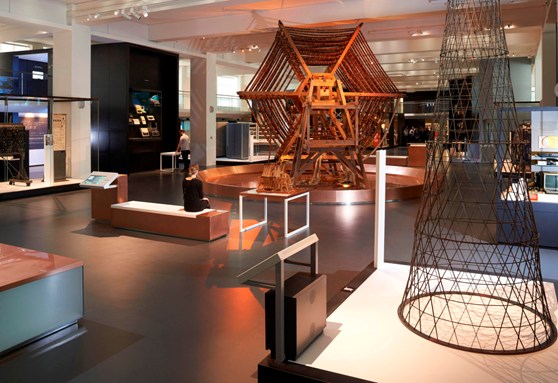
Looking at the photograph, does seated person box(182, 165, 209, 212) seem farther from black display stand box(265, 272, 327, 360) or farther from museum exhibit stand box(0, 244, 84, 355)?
black display stand box(265, 272, 327, 360)

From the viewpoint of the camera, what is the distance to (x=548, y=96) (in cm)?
1330

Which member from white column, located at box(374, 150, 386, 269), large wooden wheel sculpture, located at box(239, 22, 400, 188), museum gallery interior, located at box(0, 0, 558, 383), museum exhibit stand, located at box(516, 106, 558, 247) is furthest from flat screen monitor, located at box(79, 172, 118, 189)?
museum exhibit stand, located at box(516, 106, 558, 247)

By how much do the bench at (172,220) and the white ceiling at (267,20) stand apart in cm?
586

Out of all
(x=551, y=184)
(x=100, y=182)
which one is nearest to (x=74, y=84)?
(x=100, y=182)

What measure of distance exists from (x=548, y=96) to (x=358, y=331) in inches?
484

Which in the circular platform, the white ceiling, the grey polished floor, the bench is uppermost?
the white ceiling

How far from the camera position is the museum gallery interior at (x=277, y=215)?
3.19m

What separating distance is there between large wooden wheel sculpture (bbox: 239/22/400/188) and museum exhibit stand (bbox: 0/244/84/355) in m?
6.65

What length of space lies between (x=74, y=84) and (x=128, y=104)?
2.60 meters

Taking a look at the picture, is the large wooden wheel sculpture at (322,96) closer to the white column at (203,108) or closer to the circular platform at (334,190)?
the circular platform at (334,190)

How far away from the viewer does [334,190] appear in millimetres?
10156

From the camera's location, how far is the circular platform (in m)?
10.1

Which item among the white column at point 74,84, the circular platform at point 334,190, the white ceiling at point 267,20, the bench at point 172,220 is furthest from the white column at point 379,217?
the white column at point 74,84

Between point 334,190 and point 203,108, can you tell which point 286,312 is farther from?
point 203,108
